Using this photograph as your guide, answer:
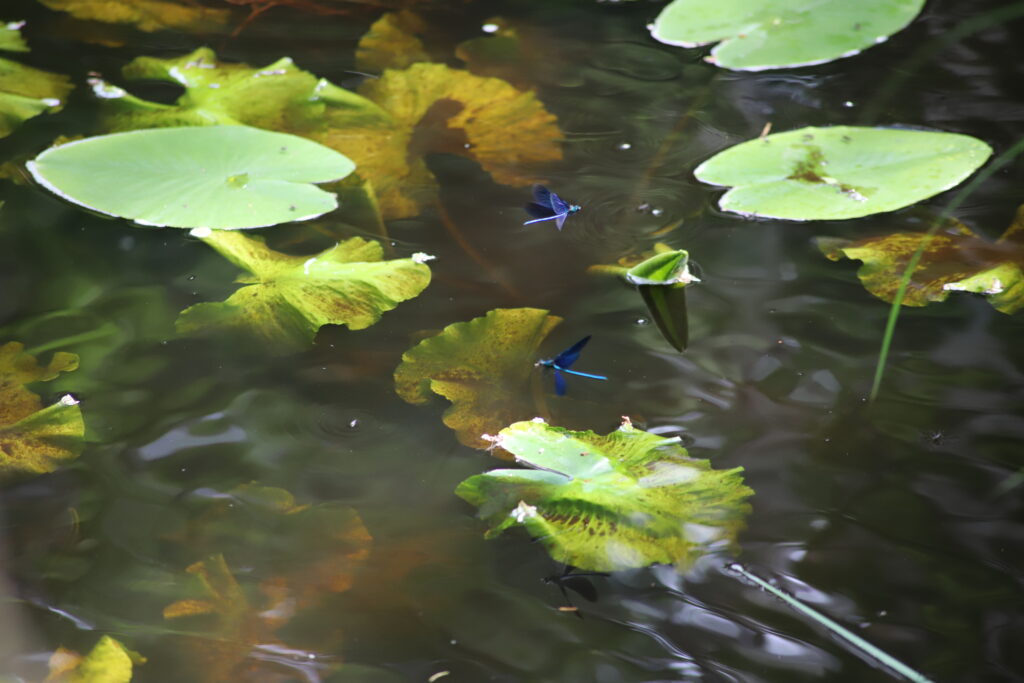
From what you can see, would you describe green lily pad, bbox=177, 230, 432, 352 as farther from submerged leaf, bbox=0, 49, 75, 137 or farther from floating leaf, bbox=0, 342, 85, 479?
submerged leaf, bbox=0, 49, 75, 137

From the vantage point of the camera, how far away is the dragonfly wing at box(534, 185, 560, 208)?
1.49 m

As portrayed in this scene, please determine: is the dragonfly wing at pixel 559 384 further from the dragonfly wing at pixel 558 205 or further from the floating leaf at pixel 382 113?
the floating leaf at pixel 382 113

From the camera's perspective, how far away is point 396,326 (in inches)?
51.8

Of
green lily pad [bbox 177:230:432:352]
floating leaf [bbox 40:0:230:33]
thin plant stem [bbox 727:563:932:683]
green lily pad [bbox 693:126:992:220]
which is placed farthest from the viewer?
floating leaf [bbox 40:0:230:33]

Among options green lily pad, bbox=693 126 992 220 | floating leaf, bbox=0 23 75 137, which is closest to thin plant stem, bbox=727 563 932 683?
green lily pad, bbox=693 126 992 220

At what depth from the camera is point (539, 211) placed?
1495 mm

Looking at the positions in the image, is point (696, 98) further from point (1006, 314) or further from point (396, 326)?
point (396, 326)

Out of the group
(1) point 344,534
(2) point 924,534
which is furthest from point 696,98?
(1) point 344,534

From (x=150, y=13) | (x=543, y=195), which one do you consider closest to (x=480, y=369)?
(x=543, y=195)

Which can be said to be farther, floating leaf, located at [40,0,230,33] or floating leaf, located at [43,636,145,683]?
floating leaf, located at [40,0,230,33]

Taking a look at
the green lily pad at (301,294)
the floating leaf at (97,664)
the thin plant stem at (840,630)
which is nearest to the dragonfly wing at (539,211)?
the green lily pad at (301,294)

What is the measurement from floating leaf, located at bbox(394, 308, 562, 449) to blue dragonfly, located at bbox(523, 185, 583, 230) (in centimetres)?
24

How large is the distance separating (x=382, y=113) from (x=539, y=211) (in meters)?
0.49

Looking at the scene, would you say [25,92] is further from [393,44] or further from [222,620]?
[222,620]
